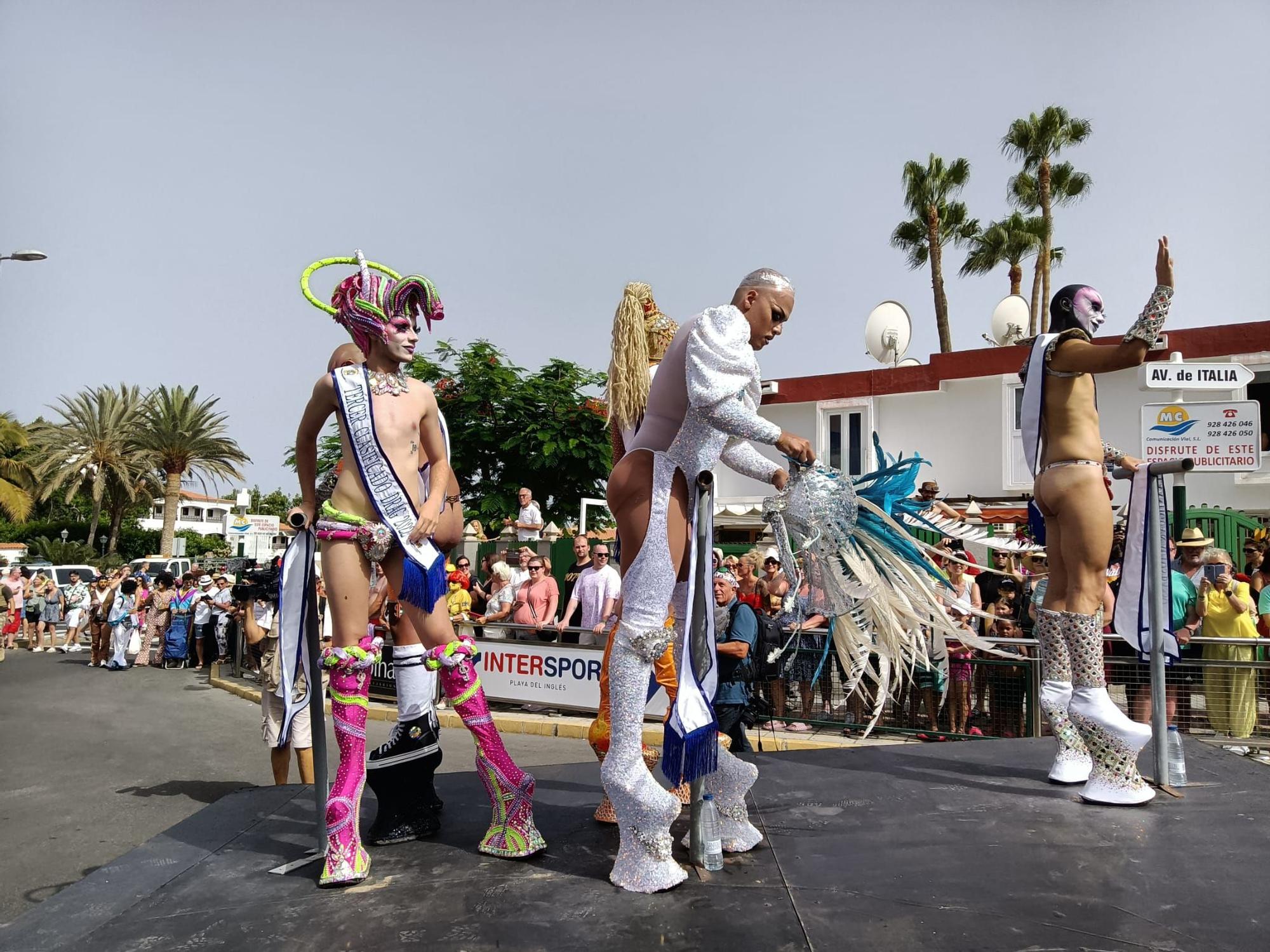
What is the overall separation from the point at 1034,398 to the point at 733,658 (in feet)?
9.63

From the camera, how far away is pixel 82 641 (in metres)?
22.3

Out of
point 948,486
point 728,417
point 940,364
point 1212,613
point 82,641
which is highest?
point 940,364

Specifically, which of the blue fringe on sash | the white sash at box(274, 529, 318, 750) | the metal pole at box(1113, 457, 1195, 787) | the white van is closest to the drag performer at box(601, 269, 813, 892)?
the blue fringe on sash

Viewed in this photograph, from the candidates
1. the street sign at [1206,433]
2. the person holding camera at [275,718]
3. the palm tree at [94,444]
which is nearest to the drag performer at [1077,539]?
the street sign at [1206,433]

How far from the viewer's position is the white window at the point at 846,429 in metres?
21.4

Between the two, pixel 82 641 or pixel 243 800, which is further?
pixel 82 641

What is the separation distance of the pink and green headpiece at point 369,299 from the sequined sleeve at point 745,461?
1251mm

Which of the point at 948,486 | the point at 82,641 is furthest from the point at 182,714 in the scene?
the point at 948,486

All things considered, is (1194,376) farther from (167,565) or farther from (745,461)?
(167,565)

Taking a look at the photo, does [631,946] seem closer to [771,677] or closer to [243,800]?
[243,800]

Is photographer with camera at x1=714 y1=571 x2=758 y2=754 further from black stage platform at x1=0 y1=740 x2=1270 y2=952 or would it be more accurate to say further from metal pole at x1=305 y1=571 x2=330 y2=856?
metal pole at x1=305 y1=571 x2=330 y2=856

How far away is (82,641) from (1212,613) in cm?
2305

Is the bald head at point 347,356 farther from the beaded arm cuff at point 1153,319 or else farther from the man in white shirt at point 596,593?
the man in white shirt at point 596,593

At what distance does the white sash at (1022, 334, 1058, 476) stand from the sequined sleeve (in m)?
1.35
